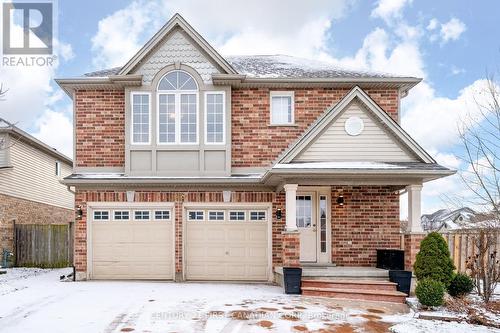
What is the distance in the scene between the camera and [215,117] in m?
13.9

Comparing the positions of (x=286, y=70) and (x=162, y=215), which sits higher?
(x=286, y=70)

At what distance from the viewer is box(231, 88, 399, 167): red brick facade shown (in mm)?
13977

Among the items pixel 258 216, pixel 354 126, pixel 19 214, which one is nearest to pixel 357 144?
pixel 354 126

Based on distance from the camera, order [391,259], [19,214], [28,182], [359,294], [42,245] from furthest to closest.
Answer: [28,182]
[19,214]
[42,245]
[391,259]
[359,294]

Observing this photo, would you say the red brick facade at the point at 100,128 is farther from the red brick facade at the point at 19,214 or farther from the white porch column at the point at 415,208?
the white porch column at the point at 415,208

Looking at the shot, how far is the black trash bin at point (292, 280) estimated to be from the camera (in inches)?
445

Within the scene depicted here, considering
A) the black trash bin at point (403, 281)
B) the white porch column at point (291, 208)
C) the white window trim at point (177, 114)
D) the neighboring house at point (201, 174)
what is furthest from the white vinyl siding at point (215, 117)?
the black trash bin at point (403, 281)

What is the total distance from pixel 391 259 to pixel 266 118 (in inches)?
211

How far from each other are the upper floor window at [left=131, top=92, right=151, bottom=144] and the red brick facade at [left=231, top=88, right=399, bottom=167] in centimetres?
251

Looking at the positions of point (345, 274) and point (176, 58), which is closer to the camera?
point (345, 274)

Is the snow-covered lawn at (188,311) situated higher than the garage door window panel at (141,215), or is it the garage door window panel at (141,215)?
the garage door window panel at (141,215)

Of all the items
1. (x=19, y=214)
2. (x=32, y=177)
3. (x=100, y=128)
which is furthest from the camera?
(x=32, y=177)

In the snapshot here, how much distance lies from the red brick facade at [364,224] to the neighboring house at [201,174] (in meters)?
0.03

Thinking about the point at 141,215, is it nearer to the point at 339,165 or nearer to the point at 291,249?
the point at 291,249
